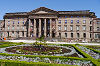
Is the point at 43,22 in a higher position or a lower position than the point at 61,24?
higher

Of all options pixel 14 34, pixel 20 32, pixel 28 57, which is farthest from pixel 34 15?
pixel 28 57

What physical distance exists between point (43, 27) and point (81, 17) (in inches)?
780

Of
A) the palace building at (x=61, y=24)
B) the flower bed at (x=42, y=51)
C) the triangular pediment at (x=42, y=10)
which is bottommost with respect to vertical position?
the flower bed at (x=42, y=51)

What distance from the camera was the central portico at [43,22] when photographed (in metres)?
43.9

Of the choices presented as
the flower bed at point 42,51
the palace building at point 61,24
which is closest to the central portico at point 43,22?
the palace building at point 61,24

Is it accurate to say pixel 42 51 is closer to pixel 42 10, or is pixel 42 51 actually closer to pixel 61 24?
pixel 61 24

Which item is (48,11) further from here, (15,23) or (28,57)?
(28,57)

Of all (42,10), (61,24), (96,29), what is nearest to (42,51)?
(61,24)

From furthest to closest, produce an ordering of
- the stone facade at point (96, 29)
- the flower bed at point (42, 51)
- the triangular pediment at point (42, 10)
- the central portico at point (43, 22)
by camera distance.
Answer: the triangular pediment at point (42, 10) < the central portico at point (43, 22) < the stone facade at point (96, 29) < the flower bed at point (42, 51)

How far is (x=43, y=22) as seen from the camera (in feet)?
154

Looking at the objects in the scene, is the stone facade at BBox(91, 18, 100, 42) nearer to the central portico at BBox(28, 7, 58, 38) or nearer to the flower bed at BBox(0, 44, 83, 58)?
the central portico at BBox(28, 7, 58, 38)

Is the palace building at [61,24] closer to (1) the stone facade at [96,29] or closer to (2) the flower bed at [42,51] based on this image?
(1) the stone facade at [96,29]

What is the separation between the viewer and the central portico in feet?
144

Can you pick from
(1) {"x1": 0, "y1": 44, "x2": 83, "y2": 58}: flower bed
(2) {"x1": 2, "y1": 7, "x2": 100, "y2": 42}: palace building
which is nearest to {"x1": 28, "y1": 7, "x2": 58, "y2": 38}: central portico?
(2) {"x1": 2, "y1": 7, "x2": 100, "y2": 42}: palace building
